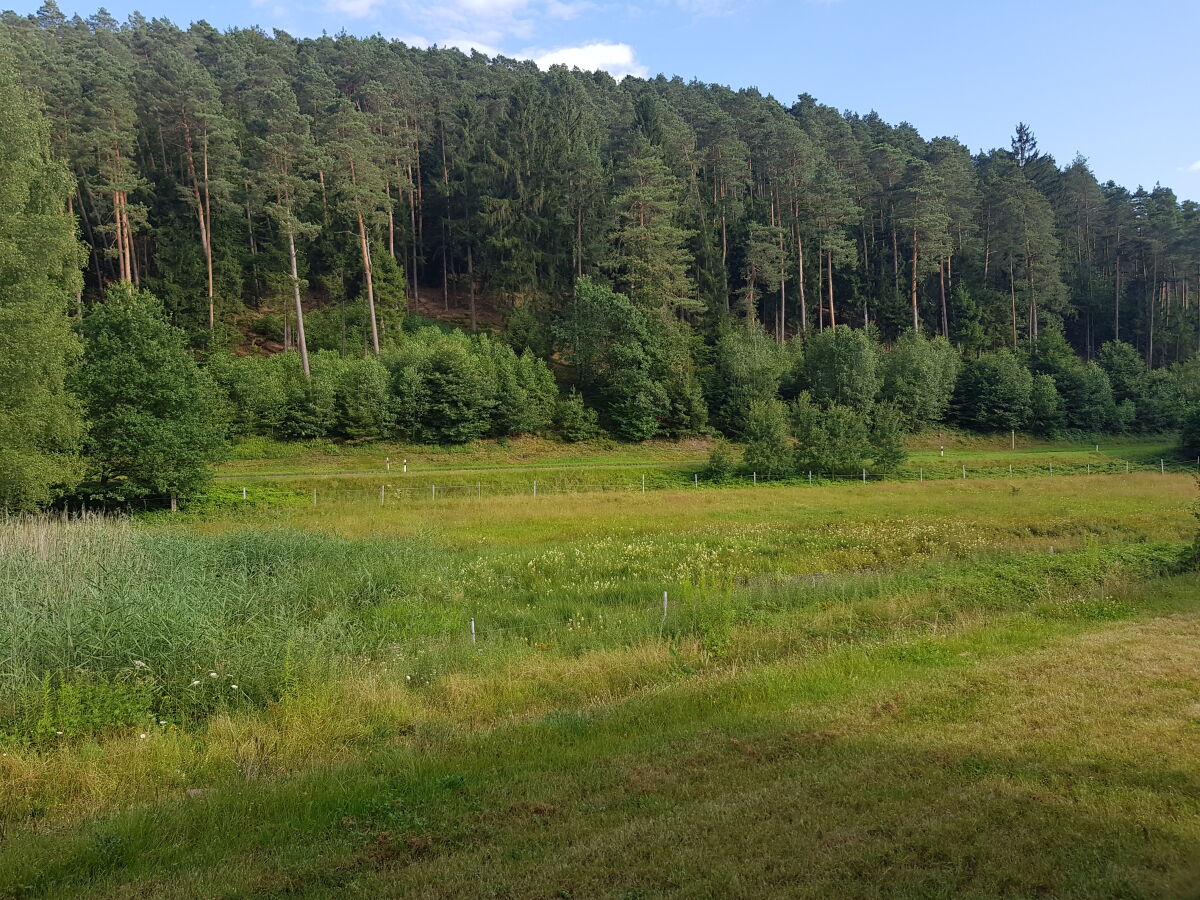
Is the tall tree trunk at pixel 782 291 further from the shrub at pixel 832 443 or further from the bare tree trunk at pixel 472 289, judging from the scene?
the bare tree trunk at pixel 472 289

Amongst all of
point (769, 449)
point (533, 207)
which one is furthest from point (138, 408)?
point (533, 207)

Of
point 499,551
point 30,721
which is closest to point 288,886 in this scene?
point 30,721

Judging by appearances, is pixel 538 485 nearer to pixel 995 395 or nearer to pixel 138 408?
pixel 138 408

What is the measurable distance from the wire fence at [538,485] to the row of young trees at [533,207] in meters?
22.2

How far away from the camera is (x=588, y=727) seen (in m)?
9.02

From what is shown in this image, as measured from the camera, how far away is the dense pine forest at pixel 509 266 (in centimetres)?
3609

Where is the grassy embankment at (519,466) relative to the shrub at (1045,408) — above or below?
below

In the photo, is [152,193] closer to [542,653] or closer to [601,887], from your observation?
[542,653]

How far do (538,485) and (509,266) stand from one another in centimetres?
3450

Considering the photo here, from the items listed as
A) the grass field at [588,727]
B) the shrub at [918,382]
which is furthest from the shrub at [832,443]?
the grass field at [588,727]

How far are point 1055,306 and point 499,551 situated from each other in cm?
9205

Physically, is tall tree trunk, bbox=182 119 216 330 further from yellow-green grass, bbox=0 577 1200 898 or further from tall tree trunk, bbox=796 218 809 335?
yellow-green grass, bbox=0 577 1200 898

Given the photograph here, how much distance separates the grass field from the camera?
5551 mm

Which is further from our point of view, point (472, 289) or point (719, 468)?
point (472, 289)
